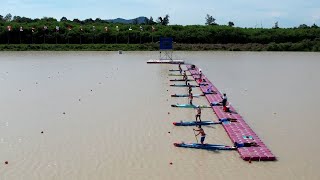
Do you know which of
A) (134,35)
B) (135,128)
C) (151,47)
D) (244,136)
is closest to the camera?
(244,136)

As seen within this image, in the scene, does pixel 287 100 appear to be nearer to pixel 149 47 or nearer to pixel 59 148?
pixel 59 148

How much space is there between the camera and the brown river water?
11.1m

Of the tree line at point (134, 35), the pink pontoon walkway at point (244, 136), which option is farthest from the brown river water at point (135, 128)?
the tree line at point (134, 35)

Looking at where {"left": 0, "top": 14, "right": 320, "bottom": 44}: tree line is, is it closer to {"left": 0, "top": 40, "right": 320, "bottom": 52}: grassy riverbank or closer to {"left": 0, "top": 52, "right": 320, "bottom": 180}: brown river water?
{"left": 0, "top": 40, "right": 320, "bottom": 52}: grassy riverbank

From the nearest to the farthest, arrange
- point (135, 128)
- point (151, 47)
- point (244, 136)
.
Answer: point (244, 136) < point (135, 128) < point (151, 47)

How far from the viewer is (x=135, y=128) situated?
14961 millimetres

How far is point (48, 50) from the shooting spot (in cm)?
5366

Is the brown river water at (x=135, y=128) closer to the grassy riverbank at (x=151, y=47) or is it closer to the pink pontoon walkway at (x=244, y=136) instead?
the pink pontoon walkway at (x=244, y=136)

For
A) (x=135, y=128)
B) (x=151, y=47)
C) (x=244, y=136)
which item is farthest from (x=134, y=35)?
(x=244, y=136)

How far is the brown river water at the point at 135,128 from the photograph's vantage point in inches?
435

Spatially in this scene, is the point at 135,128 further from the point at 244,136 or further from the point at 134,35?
the point at 134,35

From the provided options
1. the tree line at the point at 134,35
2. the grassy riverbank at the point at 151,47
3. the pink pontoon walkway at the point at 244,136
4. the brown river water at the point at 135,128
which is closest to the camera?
the brown river water at the point at 135,128

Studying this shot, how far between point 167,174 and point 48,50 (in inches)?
1800

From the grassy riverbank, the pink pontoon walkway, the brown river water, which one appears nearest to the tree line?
the grassy riverbank
